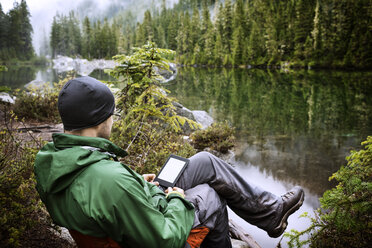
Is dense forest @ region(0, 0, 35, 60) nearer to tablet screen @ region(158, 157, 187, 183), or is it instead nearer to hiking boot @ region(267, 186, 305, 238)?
tablet screen @ region(158, 157, 187, 183)

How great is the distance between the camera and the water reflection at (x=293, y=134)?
217 inches

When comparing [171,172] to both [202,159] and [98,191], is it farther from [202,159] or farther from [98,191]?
[98,191]

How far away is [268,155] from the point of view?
7.01 meters

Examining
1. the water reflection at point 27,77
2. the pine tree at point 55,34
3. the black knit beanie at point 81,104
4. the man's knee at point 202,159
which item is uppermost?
the pine tree at point 55,34

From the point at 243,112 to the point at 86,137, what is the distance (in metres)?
11.0

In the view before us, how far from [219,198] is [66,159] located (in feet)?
4.74

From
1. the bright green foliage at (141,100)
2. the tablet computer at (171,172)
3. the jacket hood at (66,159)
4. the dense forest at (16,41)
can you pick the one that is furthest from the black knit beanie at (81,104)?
the dense forest at (16,41)

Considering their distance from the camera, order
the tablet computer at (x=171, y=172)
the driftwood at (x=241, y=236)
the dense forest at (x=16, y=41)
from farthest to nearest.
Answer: the dense forest at (x=16, y=41), the driftwood at (x=241, y=236), the tablet computer at (x=171, y=172)

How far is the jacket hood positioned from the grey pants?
94 cm

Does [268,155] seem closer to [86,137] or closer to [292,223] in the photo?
[292,223]

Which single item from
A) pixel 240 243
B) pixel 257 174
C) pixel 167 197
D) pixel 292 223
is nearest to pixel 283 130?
pixel 257 174

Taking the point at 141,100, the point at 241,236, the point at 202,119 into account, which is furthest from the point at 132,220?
the point at 202,119

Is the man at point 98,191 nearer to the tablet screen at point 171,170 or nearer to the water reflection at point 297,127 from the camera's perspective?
the tablet screen at point 171,170

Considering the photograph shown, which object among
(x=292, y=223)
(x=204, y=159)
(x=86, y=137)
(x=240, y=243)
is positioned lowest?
(x=292, y=223)
